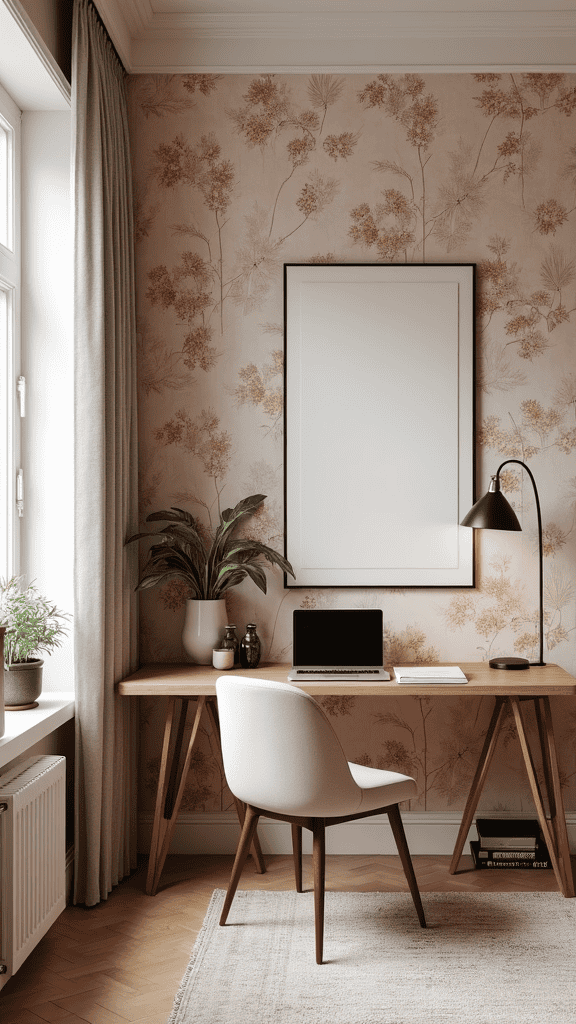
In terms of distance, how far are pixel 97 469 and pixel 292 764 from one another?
Answer: 1093 millimetres

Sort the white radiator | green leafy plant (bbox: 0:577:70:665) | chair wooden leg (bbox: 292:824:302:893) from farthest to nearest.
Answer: chair wooden leg (bbox: 292:824:302:893)
green leafy plant (bbox: 0:577:70:665)
the white radiator

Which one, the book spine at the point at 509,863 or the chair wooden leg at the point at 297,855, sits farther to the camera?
the book spine at the point at 509,863

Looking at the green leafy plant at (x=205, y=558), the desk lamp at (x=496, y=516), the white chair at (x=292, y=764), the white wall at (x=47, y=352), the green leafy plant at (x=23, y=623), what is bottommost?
the white chair at (x=292, y=764)

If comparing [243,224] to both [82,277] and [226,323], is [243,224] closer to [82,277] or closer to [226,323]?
[226,323]

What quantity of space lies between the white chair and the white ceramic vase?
1.95 ft

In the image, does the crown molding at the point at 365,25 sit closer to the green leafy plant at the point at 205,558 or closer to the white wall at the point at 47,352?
the white wall at the point at 47,352

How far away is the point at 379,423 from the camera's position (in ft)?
10.2

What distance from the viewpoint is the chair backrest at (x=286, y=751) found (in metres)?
2.22

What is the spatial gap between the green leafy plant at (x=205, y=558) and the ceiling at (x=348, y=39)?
5.44ft

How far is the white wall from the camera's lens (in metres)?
2.73

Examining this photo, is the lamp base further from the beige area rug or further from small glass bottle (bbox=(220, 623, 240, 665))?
small glass bottle (bbox=(220, 623, 240, 665))

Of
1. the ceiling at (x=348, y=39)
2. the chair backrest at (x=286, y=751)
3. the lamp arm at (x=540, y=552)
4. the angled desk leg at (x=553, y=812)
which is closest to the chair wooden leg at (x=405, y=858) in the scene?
the chair backrest at (x=286, y=751)

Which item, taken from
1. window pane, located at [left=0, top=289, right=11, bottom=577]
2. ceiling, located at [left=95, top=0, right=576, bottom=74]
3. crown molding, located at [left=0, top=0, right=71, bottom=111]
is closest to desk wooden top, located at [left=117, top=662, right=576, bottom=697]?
window pane, located at [left=0, top=289, right=11, bottom=577]

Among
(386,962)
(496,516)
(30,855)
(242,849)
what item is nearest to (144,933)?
(242,849)
